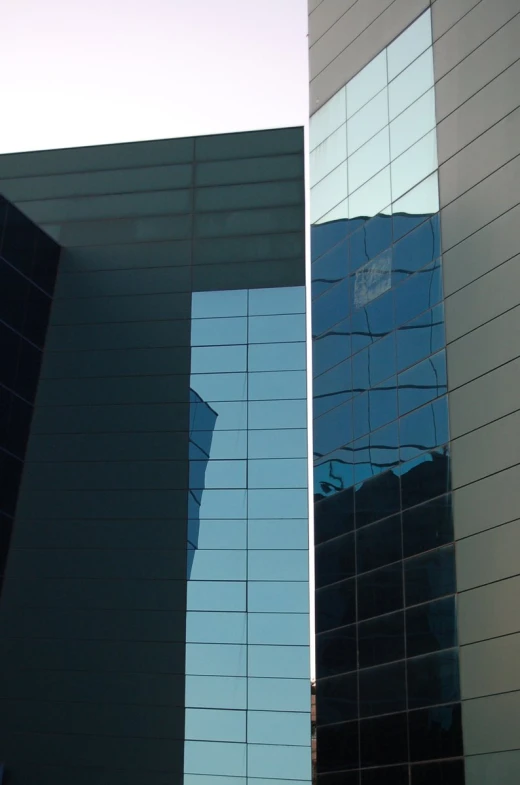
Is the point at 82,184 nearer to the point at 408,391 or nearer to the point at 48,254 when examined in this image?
the point at 48,254

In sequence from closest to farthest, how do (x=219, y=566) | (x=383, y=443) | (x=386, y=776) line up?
(x=386, y=776)
(x=383, y=443)
(x=219, y=566)

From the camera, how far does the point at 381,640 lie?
26.9m

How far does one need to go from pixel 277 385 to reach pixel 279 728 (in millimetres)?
11445

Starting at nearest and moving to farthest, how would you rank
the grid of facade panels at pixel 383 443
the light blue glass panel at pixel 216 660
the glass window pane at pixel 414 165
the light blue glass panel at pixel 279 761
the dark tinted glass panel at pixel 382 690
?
1. the grid of facade panels at pixel 383 443
2. the dark tinted glass panel at pixel 382 690
3. the glass window pane at pixel 414 165
4. the light blue glass panel at pixel 279 761
5. the light blue glass panel at pixel 216 660

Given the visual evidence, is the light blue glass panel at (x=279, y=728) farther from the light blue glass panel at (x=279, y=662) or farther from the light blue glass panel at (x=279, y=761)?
the light blue glass panel at (x=279, y=662)

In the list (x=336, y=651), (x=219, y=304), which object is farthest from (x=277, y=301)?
(x=336, y=651)

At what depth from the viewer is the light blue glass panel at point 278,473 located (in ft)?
117

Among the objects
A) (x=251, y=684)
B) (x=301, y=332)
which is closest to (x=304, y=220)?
(x=301, y=332)

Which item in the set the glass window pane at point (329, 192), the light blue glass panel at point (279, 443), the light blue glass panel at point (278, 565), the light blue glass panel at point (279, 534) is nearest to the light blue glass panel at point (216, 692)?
the light blue glass panel at point (278, 565)

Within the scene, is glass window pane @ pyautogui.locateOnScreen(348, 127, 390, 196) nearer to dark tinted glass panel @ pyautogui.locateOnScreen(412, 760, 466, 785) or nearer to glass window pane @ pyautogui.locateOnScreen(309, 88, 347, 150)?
glass window pane @ pyautogui.locateOnScreen(309, 88, 347, 150)

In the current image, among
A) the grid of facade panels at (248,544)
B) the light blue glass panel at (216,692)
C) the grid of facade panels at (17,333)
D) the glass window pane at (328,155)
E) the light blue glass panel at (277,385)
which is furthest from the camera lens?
the light blue glass panel at (277,385)

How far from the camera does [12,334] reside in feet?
122

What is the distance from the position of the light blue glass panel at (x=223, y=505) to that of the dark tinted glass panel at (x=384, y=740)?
10.2m

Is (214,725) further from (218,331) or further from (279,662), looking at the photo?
(218,331)
